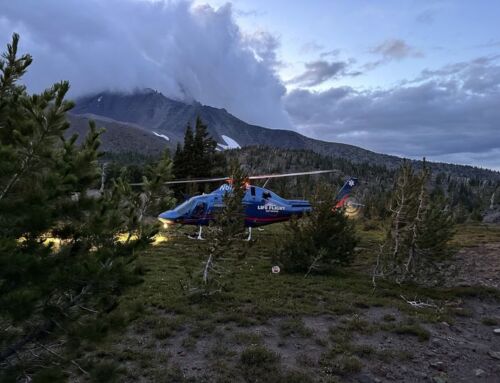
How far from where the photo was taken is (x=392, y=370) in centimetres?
819

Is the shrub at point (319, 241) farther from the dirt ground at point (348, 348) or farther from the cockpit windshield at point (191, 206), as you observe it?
the cockpit windshield at point (191, 206)

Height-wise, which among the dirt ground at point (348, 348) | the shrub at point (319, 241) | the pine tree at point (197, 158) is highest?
the pine tree at point (197, 158)

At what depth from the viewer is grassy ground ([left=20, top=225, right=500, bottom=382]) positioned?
25.0 feet

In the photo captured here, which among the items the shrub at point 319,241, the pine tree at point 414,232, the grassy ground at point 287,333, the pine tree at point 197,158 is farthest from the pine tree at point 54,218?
the pine tree at point 197,158

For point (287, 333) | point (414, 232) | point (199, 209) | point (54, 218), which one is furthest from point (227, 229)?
point (199, 209)

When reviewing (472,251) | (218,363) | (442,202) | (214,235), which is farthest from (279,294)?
(472,251)

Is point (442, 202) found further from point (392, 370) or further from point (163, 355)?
point (163, 355)

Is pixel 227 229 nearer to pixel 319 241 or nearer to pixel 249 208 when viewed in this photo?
pixel 319 241

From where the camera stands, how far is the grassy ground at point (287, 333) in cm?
761

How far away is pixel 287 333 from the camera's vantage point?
965 centimetres

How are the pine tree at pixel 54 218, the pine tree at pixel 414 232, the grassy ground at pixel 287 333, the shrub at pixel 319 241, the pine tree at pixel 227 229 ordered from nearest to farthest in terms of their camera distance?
1. the pine tree at pixel 54 218
2. the grassy ground at pixel 287 333
3. the pine tree at pixel 227 229
4. the pine tree at pixel 414 232
5. the shrub at pixel 319 241

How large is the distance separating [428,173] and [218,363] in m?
10.3

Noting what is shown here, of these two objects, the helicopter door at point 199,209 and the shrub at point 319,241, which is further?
the helicopter door at point 199,209

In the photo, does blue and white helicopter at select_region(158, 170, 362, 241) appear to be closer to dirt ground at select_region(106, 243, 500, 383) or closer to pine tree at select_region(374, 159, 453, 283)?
pine tree at select_region(374, 159, 453, 283)
